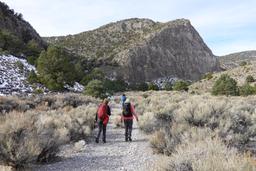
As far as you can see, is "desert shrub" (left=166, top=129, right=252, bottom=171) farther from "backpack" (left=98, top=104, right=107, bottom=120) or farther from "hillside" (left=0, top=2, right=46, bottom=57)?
"hillside" (left=0, top=2, right=46, bottom=57)

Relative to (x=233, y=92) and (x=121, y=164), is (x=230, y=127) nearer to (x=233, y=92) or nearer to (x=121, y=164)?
(x=121, y=164)

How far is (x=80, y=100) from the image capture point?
3362cm

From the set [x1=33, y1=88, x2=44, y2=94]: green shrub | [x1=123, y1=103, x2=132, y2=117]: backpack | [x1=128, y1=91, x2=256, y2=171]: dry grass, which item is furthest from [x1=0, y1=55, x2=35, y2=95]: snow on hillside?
[x1=123, y1=103, x2=132, y2=117]: backpack

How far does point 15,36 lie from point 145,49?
70.2 m

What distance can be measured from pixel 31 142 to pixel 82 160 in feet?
6.28

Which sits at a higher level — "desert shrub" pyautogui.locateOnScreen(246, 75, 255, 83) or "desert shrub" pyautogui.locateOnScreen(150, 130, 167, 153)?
"desert shrub" pyautogui.locateOnScreen(246, 75, 255, 83)

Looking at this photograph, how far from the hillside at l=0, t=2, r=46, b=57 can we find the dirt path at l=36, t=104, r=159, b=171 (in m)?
43.8

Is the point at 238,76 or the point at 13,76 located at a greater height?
the point at 13,76

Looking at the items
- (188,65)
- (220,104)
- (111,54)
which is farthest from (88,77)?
(188,65)

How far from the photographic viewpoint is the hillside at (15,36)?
2336 inches

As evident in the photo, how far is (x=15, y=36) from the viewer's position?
6638 centimetres

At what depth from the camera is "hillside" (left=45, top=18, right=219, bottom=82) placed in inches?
4914

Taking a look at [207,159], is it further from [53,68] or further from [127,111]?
[53,68]

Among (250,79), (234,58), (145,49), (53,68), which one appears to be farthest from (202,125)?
(234,58)
